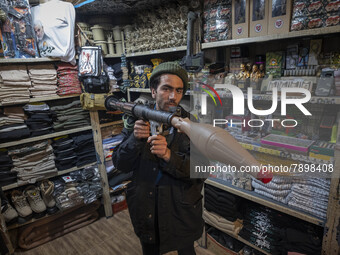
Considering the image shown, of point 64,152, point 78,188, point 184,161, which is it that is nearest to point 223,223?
point 184,161

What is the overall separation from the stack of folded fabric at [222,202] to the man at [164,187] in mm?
609

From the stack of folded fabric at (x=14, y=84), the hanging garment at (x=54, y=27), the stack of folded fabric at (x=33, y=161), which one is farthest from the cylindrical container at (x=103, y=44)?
the stack of folded fabric at (x=33, y=161)

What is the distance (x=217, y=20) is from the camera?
1.54 m

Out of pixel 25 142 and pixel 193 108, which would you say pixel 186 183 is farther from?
pixel 25 142

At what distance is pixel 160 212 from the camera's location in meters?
1.17

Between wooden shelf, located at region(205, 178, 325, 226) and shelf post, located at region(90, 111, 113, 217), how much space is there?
1.24m

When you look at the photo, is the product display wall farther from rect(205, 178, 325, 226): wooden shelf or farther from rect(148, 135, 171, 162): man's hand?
rect(148, 135, 171, 162): man's hand

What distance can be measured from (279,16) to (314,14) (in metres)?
0.18

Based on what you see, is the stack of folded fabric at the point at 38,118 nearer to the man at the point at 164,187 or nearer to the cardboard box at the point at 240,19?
the man at the point at 164,187

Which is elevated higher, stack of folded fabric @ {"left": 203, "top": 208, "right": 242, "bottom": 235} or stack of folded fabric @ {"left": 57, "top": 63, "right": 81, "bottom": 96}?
stack of folded fabric @ {"left": 57, "top": 63, "right": 81, "bottom": 96}

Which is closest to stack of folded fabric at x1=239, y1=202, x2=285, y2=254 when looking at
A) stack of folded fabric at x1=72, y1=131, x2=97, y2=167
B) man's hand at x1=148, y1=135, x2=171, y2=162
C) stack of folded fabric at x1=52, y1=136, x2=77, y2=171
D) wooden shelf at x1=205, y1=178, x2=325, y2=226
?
wooden shelf at x1=205, y1=178, x2=325, y2=226

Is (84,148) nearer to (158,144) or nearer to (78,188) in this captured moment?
(78,188)

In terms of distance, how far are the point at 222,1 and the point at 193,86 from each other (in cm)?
64

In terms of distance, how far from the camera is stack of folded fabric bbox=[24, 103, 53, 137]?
2096 mm
